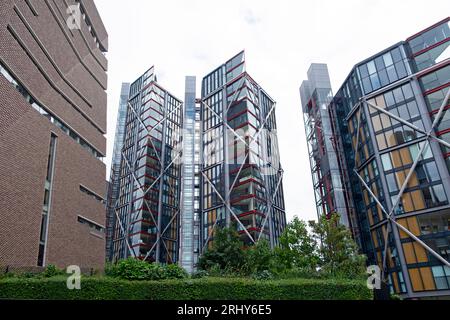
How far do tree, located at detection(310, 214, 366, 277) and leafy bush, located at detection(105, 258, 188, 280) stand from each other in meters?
16.1

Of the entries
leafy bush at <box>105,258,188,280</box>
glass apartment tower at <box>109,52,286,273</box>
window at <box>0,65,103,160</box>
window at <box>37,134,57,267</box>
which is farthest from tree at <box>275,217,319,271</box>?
window at <box>0,65,103,160</box>

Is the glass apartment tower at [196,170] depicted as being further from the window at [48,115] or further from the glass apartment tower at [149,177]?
the window at [48,115]

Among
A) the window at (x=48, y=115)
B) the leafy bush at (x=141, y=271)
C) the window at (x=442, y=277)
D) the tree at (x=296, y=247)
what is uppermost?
the window at (x=48, y=115)

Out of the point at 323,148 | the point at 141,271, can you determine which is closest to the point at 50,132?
the point at 141,271

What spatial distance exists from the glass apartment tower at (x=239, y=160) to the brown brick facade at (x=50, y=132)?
89.6 feet

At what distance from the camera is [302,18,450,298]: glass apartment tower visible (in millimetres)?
42219

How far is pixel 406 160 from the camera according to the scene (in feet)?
154

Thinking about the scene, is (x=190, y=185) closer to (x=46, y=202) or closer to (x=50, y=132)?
(x=46, y=202)

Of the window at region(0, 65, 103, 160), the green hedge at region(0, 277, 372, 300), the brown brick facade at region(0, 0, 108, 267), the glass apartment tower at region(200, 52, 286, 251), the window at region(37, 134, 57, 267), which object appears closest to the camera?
the green hedge at region(0, 277, 372, 300)

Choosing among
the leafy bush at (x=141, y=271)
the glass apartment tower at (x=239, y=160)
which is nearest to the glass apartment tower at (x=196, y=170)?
the glass apartment tower at (x=239, y=160)

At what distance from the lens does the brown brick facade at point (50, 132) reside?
84.4 ft

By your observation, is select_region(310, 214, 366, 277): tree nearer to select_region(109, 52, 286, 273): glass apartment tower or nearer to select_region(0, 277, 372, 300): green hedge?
select_region(0, 277, 372, 300): green hedge
